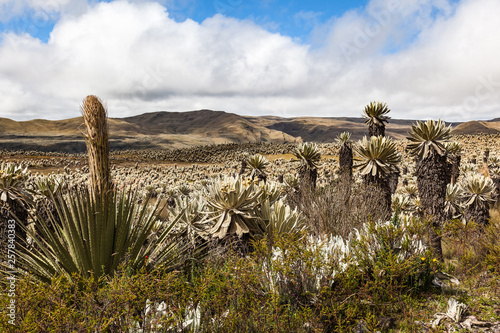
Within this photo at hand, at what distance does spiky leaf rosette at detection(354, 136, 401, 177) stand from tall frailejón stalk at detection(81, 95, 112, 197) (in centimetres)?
709

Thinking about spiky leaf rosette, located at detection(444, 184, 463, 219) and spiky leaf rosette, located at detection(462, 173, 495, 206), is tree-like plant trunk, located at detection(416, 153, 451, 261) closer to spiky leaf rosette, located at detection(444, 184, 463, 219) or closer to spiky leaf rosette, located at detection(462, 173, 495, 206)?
spiky leaf rosette, located at detection(462, 173, 495, 206)

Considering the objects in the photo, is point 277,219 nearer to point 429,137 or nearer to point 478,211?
point 429,137

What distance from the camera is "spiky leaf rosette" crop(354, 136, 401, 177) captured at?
325 inches

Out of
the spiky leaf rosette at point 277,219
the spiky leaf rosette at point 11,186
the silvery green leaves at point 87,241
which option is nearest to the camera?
the silvery green leaves at point 87,241

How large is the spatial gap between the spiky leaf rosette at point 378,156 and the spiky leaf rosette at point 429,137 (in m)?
0.58

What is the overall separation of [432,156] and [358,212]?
260cm

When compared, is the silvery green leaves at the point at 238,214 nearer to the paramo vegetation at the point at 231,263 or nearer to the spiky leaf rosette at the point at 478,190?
the paramo vegetation at the point at 231,263

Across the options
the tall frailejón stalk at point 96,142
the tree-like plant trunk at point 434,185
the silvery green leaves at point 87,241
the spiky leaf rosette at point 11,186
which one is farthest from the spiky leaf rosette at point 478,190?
the spiky leaf rosette at point 11,186

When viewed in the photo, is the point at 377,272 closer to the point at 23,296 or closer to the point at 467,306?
the point at 467,306

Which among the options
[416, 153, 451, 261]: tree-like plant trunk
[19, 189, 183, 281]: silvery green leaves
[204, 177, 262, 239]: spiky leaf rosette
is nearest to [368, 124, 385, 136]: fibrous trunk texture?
[416, 153, 451, 261]: tree-like plant trunk

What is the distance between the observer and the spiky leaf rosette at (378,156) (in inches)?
325

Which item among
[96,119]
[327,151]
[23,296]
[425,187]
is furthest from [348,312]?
[327,151]

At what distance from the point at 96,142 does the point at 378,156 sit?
295 inches

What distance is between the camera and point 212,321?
9.46 feet
